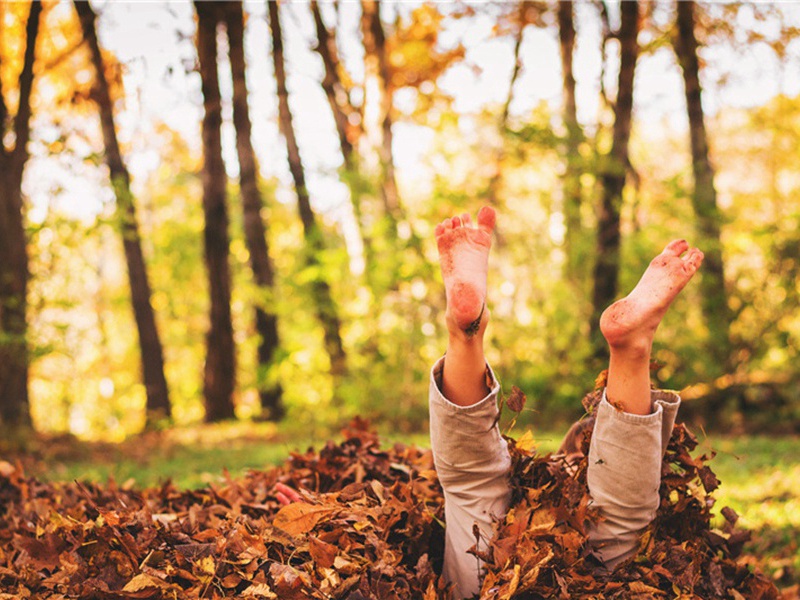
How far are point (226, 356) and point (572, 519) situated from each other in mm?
10443

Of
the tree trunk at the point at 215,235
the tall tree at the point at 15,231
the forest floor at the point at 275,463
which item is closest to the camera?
the forest floor at the point at 275,463

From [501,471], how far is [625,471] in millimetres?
411

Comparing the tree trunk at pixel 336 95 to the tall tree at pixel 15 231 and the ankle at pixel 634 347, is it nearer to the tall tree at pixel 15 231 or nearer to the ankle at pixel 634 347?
the tall tree at pixel 15 231

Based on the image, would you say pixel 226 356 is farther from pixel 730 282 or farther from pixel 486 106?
pixel 730 282

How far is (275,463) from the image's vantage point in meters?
6.30

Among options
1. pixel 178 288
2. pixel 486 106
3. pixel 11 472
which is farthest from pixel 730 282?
pixel 178 288

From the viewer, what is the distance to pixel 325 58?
505 inches

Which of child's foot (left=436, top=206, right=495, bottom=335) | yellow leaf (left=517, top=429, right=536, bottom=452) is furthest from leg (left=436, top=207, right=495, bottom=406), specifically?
yellow leaf (left=517, top=429, right=536, bottom=452)

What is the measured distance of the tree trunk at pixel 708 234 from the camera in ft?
31.1

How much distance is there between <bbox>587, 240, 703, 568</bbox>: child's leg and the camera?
92.4 inches

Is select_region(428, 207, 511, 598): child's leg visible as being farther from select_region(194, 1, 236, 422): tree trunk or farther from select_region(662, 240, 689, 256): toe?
select_region(194, 1, 236, 422): tree trunk

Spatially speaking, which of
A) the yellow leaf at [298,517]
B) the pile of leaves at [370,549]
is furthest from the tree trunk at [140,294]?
the yellow leaf at [298,517]

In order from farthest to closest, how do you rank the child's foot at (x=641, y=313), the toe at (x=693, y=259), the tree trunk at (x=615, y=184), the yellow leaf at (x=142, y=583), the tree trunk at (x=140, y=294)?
the tree trunk at (x=140, y=294), the tree trunk at (x=615, y=184), the toe at (x=693, y=259), the child's foot at (x=641, y=313), the yellow leaf at (x=142, y=583)

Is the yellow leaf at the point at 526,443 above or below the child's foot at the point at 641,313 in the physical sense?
below
